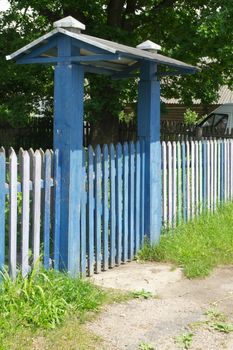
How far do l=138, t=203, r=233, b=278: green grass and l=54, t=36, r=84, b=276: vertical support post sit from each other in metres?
1.37

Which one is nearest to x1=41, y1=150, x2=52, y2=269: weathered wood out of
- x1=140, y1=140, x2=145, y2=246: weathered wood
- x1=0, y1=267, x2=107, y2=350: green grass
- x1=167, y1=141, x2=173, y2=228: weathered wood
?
x1=0, y1=267, x2=107, y2=350: green grass

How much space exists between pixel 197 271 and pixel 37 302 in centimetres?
215

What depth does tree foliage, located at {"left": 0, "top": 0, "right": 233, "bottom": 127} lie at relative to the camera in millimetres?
12641

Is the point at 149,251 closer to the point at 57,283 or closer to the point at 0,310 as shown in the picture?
the point at 57,283

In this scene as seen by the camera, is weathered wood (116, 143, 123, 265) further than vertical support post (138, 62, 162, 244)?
No

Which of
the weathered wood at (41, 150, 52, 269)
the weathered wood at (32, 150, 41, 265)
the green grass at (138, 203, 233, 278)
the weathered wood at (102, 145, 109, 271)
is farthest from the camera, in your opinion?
the green grass at (138, 203, 233, 278)

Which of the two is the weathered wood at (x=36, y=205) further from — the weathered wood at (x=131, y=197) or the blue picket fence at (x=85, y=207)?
the weathered wood at (x=131, y=197)

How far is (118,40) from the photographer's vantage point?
13094 millimetres

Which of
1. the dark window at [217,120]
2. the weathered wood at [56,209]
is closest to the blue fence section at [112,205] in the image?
the weathered wood at [56,209]

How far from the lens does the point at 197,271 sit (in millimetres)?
5703

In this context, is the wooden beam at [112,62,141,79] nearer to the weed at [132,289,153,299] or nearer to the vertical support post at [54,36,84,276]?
the vertical support post at [54,36,84,276]

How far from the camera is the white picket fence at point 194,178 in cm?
732

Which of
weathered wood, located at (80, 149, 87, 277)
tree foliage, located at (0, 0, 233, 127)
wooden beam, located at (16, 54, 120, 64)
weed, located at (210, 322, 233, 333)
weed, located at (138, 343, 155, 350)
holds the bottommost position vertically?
weed, located at (210, 322, 233, 333)

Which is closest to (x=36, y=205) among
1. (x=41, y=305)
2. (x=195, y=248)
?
(x=41, y=305)
